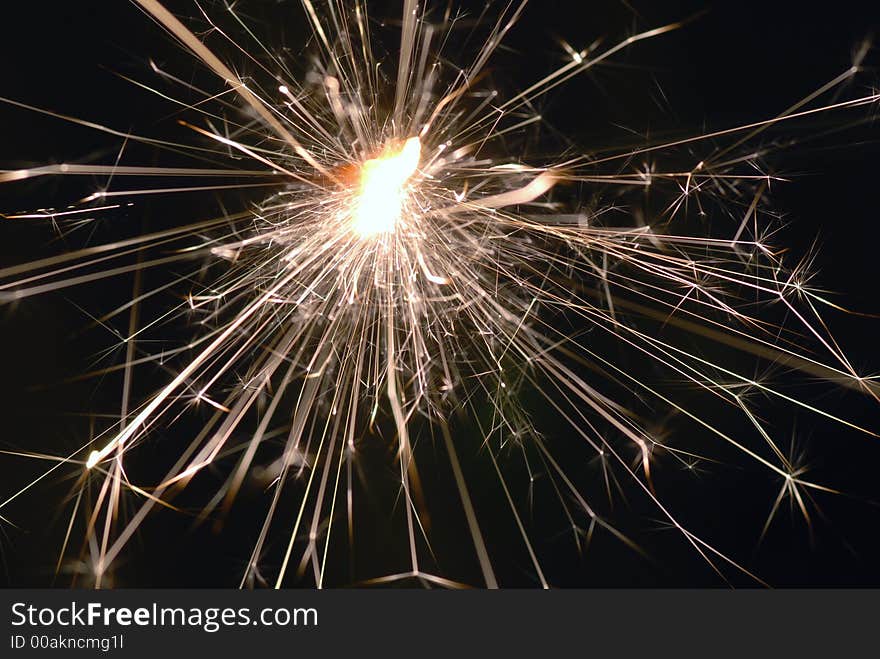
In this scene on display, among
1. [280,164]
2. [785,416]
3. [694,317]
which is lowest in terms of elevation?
[785,416]

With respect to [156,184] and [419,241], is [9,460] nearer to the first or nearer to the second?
[156,184]

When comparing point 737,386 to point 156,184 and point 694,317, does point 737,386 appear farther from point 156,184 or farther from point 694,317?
point 156,184

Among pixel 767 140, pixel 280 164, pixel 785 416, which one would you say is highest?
pixel 280 164

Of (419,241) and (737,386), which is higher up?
(419,241)

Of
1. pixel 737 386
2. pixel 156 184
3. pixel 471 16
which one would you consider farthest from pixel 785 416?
pixel 156 184

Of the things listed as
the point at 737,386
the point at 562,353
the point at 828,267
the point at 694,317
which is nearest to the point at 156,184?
the point at 562,353

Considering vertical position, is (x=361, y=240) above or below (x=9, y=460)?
above
